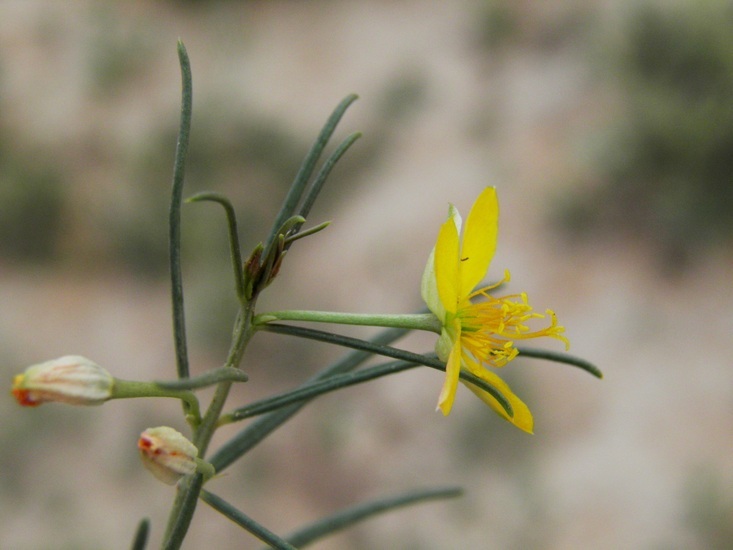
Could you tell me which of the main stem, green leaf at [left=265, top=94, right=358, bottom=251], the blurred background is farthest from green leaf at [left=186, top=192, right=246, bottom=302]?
the blurred background

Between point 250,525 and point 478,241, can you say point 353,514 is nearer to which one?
point 250,525

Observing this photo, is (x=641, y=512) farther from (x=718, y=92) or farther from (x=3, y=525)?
(x=3, y=525)

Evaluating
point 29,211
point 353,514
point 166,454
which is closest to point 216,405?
point 166,454

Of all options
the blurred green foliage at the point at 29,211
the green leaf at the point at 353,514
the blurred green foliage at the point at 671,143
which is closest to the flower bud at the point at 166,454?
the green leaf at the point at 353,514

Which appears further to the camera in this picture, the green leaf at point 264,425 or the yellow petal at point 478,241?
the green leaf at point 264,425

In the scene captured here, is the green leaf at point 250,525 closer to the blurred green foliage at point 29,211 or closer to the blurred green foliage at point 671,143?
the blurred green foliage at point 671,143

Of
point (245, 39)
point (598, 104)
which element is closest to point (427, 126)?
point (598, 104)
